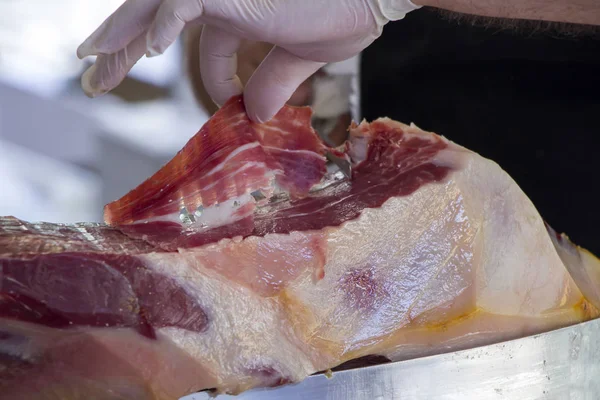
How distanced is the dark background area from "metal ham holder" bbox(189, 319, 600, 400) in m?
1.23

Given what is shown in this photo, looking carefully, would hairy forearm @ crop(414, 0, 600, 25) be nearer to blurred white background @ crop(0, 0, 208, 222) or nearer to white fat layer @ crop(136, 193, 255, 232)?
white fat layer @ crop(136, 193, 255, 232)

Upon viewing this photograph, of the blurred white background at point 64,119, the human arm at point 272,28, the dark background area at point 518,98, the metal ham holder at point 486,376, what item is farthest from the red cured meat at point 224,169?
the blurred white background at point 64,119

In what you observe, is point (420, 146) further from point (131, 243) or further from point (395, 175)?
point (131, 243)

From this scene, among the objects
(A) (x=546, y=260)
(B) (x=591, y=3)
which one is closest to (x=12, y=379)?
(A) (x=546, y=260)

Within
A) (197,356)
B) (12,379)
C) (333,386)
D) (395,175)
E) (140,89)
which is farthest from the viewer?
(140,89)

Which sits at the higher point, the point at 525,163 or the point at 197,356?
the point at 525,163

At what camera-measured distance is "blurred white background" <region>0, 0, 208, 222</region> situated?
2.76 meters

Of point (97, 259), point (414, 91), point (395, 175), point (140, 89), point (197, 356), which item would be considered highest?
point (140, 89)

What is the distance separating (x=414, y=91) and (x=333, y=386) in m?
1.93

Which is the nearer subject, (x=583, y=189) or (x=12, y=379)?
(x=12, y=379)

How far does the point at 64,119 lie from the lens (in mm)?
2830

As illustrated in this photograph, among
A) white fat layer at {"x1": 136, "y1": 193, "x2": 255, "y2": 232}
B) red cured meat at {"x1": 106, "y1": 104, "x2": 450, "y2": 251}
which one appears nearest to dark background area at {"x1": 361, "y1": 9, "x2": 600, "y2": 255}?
red cured meat at {"x1": 106, "y1": 104, "x2": 450, "y2": 251}

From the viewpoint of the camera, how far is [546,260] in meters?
1.66

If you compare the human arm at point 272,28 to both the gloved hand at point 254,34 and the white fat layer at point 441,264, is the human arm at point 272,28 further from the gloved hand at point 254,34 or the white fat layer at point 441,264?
the white fat layer at point 441,264
